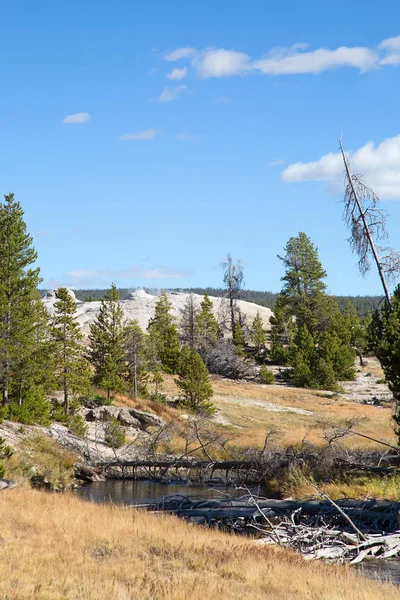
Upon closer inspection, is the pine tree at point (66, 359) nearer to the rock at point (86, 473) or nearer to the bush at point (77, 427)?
the bush at point (77, 427)

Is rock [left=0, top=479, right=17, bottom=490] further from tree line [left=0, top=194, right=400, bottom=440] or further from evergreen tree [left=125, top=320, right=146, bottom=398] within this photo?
evergreen tree [left=125, top=320, right=146, bottom=398]

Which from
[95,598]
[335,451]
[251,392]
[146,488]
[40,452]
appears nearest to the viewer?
[95,598]

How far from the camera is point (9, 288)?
3353 cm

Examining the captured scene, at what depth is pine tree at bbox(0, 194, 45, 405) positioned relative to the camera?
31828 mm

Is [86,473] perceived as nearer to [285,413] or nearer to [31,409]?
[31,409]

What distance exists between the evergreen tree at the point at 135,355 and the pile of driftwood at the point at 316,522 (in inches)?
1267

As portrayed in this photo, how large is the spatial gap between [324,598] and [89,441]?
25.9m

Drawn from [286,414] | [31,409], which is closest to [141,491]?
[31,409]

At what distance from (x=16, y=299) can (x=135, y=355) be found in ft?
59.2

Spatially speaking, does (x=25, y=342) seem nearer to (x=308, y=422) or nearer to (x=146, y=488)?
(x=146, y=488)

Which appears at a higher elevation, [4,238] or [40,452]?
[4,238]

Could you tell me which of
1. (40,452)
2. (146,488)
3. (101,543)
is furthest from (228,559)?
(40,452)

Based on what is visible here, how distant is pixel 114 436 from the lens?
32625 millimetres

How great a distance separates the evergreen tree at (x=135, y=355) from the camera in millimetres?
50062
